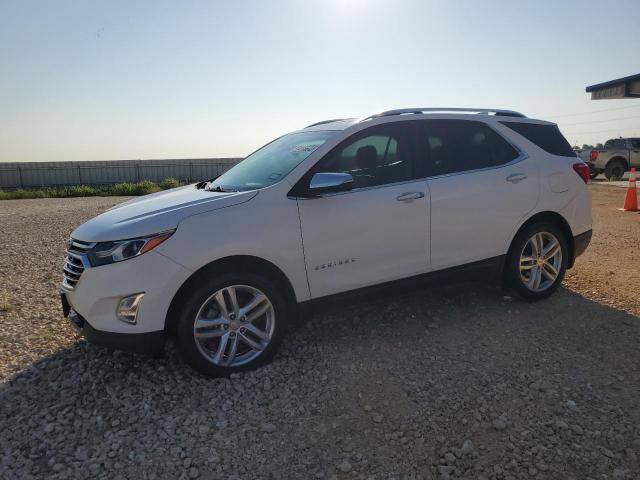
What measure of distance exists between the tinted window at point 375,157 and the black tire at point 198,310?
1.06m

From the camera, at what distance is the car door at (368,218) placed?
143 inches

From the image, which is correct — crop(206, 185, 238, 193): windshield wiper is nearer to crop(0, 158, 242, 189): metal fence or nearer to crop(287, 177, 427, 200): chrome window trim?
crop(287, 177, 427, 200): chrome window trim

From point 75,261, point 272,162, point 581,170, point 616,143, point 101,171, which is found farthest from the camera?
point 101,171

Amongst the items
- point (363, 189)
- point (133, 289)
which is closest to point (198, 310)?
point (133, 289)

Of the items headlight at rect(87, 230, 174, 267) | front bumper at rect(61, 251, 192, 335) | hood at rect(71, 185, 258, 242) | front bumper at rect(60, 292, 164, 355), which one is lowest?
front bumper at rect(60, 292, 164, 355)

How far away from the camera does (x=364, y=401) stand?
316 cm

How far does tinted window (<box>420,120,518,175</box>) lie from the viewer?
13.9 feet

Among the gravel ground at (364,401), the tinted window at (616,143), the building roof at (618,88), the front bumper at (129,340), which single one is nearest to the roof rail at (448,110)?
the gravel ground at (364,401)

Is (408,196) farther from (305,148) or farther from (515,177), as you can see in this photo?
(515,177)

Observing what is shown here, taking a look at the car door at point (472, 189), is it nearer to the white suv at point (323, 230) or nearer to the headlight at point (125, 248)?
the white suv at point (323, 230)

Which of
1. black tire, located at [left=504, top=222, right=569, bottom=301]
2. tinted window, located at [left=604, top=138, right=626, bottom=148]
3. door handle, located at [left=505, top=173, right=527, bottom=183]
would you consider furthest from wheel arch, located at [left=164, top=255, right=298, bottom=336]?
tinted window, located at [left=604, top=138, right=626, bottom=148]

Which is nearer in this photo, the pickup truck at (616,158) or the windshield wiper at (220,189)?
the windshield wiper at (220,189)

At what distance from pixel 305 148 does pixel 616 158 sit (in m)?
21.2

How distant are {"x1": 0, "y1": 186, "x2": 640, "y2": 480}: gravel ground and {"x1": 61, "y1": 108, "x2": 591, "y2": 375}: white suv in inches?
15.6
